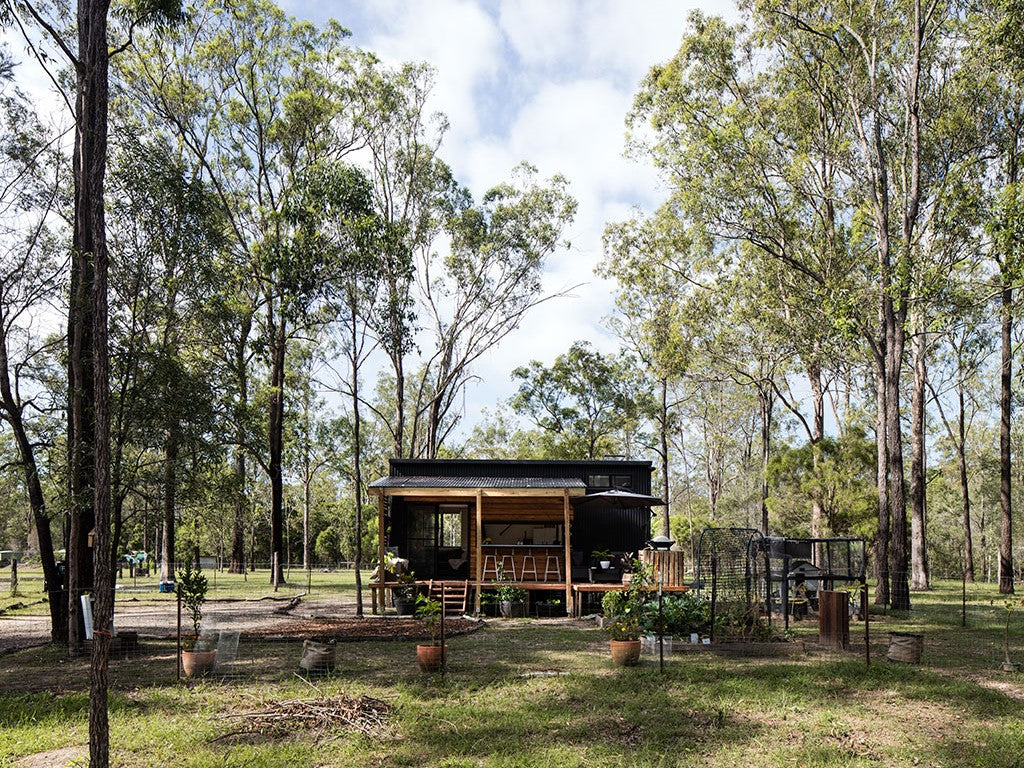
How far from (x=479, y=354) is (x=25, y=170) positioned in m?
20.1

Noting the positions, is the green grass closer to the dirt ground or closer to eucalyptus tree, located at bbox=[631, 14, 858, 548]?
the dirt ground

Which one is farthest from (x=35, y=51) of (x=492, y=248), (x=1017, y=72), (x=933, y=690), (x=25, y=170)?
(x=492, y=248)

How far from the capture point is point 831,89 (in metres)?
19.3

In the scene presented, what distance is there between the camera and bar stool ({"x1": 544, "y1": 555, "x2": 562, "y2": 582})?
56.5ft

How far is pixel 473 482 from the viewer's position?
17.7 meters

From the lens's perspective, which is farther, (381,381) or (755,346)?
(381,381)

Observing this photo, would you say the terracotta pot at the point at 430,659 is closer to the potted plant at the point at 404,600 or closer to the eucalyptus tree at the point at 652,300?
the potted plant at the point at 404,600

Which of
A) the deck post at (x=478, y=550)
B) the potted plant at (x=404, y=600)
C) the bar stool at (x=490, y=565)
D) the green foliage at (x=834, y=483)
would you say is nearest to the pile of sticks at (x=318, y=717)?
the deck post at (x=478, y=550)

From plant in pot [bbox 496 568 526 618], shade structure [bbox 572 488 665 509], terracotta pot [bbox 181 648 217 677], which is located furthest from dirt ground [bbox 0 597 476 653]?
shade structure [bbox 572 488 665 509]

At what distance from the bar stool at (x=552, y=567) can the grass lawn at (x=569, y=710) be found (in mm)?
6347

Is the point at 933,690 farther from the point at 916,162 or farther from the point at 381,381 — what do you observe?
the point at 381,381

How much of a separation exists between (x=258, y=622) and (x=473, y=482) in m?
5.41

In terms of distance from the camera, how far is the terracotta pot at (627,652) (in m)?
9.46

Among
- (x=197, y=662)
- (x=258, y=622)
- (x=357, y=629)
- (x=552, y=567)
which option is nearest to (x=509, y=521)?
(x=552, y=567)
